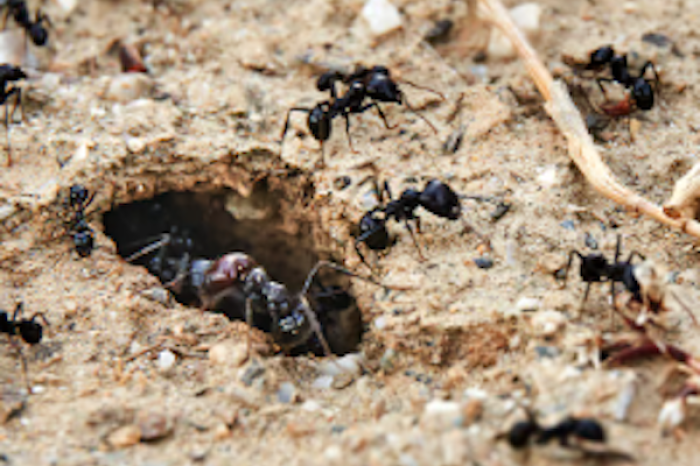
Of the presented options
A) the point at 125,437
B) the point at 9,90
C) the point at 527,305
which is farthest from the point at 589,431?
the point at 9,90

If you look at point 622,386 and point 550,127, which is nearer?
point 622,386

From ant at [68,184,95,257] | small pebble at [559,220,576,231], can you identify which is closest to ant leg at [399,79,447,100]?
small pebble at [559,220,576,231]

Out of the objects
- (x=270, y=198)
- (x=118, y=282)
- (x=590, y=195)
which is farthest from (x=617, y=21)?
(x=118, y=282)

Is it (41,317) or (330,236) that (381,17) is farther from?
(41,317)

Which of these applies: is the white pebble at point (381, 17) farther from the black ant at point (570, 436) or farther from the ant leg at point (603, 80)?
the black ant at point (570, 436)

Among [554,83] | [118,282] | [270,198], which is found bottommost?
[118,282]

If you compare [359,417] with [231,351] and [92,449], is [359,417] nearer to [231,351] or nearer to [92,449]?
[231,351]

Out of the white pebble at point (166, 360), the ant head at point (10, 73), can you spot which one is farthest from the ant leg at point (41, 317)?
the ant head at point (10, 73)

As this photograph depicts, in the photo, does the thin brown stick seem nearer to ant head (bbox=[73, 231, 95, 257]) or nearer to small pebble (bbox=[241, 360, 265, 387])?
small pebble (bbox=[241, 360, 265, 387])
